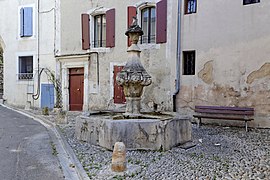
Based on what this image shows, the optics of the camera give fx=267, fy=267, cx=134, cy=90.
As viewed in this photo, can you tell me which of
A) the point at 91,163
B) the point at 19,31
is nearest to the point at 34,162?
the point at 91,163

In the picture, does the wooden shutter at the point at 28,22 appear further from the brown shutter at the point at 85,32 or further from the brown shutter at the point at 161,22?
the brown shutter at the point at 161,22

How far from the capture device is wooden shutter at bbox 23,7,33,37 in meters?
14.8

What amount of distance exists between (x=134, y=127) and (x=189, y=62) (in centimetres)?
584

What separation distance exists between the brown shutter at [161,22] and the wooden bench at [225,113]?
3.31 m

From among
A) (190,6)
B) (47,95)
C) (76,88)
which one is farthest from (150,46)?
(47,95)

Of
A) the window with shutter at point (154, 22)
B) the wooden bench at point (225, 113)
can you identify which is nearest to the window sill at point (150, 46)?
the window with shutter at point (154, 22)

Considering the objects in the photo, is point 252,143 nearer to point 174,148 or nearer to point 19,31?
point 174,148

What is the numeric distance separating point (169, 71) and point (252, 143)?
498 centimetres

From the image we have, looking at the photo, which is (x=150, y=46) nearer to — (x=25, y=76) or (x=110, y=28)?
(x=110, y=28)

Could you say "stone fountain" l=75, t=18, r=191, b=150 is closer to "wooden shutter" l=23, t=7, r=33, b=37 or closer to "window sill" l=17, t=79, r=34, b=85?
"window sill" l=17, t=79, r=34, b=85

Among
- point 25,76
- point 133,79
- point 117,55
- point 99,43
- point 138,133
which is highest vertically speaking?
point 99,43

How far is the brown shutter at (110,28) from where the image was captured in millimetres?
12320

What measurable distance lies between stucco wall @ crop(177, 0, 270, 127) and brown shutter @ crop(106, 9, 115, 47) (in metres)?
3.51

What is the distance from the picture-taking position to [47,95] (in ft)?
46.9
